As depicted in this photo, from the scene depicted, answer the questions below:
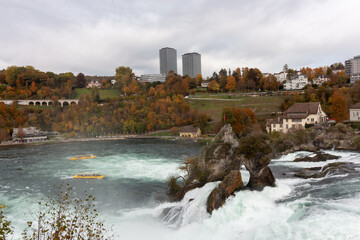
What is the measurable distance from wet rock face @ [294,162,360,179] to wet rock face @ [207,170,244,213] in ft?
32.2

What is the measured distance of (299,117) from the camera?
64.1m

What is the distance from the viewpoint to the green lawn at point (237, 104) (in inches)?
3910

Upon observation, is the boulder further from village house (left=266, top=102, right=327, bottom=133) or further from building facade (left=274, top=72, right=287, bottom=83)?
building facade (left=274, top=72, right=287, bottom=83)

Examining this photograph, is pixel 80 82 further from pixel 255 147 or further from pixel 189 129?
pixel 255 147

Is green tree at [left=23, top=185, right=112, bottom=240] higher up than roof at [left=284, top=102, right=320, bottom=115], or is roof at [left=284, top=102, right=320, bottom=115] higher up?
roof at [left=284, top=102, right=320, bottom=115]

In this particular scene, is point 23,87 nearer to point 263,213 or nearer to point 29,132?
point 29,132

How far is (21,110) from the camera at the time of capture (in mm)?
117000

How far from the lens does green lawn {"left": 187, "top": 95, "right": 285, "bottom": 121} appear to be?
9931cm

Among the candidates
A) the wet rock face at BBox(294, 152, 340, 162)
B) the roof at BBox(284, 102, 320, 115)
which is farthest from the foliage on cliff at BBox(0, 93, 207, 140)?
the wet rock face at BBox(294, 152, 340, 162)

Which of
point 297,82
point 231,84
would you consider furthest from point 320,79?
point 231,84

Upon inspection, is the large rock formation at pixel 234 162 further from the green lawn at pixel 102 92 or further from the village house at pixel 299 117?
the green lawn at pixel 102 92

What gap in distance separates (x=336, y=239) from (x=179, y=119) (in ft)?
288

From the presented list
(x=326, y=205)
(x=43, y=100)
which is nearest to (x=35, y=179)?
(x=326, y=205)

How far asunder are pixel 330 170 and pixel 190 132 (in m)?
62.4
